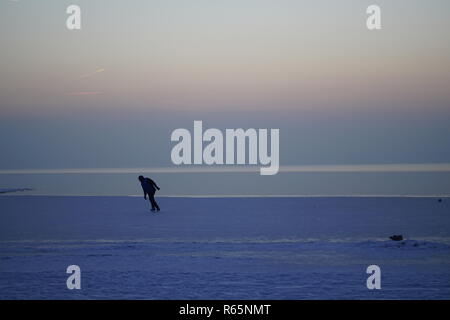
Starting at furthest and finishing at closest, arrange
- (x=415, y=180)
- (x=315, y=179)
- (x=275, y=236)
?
1. (x=315, y=179)
2. (x=415, y=180)
3. (x=275, y=236)

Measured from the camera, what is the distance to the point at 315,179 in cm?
3328

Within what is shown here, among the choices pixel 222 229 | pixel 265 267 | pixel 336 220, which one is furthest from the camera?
pixel 336 220

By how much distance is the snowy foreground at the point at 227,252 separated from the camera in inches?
351

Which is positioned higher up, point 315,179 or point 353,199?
point 315,179

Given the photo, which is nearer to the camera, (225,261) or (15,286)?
(15,286)

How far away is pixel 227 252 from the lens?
11.6 m

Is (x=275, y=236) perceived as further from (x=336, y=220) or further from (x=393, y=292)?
(x=393, y=292)

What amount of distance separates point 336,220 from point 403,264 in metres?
5.52

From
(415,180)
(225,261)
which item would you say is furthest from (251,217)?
(415,180)

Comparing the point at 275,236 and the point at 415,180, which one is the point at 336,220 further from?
the point at 415,180

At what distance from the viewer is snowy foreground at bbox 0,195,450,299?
29.2 feet
